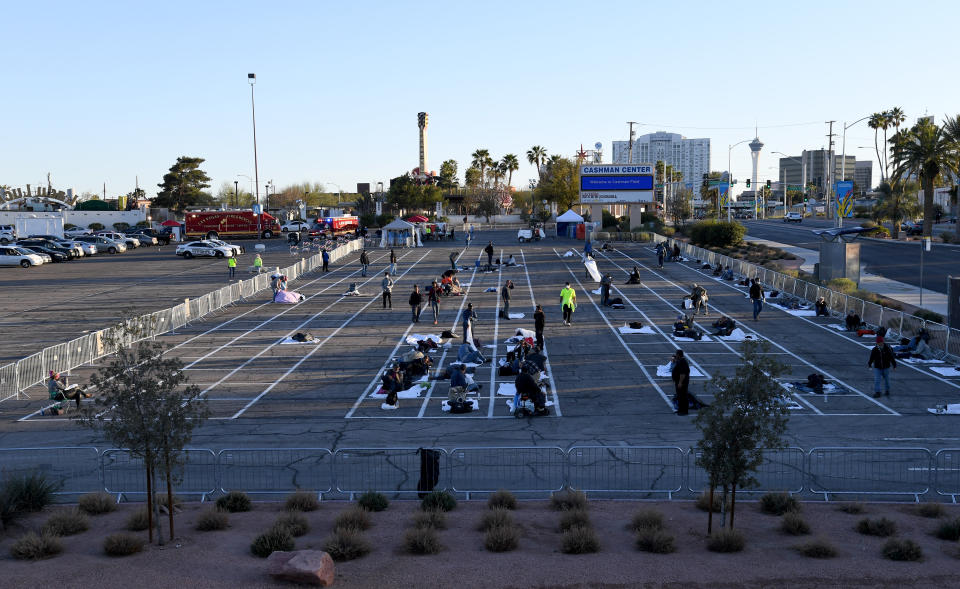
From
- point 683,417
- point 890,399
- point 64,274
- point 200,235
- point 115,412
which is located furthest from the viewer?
point 200,235

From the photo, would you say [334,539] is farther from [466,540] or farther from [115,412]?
[115,412]

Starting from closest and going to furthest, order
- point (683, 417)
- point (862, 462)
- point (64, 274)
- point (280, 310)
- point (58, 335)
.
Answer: point (862, 462)
point (683, 417)
point (58, 335)
point (280, 310)
point (64, 274)

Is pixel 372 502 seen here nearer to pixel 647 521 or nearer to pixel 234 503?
pixel 234 503

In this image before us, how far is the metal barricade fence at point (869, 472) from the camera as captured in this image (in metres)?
11.9

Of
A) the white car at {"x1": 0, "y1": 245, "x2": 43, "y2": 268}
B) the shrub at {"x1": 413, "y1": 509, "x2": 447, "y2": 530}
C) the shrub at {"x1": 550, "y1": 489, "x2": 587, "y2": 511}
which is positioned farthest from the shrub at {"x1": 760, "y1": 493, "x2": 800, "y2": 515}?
the white car at {"x1": 0, "y1": 245, "x2": 43, "y2": 268}

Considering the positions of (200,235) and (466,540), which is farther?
(200,235)

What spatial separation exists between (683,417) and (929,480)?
5266 millimetres

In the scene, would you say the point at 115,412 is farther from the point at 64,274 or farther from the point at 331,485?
the point at 64,274

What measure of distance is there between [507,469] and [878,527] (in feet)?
18.0

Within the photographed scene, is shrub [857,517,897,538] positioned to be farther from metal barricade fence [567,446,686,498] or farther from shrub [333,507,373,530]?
shrub [333,507,373,530]

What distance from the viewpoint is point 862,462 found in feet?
42.7

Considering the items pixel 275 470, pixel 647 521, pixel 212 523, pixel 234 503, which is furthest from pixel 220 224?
pixel 647 521

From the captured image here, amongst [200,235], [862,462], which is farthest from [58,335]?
[200,235]

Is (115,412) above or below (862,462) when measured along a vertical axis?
Result: above
